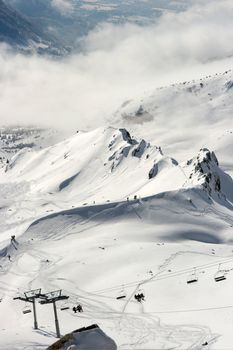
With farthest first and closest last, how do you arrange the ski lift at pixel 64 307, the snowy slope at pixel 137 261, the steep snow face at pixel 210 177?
1. the steep snow face at pixel 210 177
2. the ski lift at pixel 64 307
3. the snowy slope at pixel 137 261

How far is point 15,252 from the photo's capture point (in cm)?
12962

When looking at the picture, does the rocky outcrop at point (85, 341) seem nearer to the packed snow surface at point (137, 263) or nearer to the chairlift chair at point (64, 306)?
the packed snow surface at point (137, 263)

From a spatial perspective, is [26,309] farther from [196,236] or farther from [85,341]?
[196,236]

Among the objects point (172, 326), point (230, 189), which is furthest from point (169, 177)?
point (172, 326)

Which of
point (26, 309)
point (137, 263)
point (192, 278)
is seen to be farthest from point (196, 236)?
point (26, 309)

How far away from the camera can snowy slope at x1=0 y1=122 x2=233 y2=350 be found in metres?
64.4

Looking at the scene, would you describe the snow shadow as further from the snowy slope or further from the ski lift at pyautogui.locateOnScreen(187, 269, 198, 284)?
the ski lift at pyautogui.locateOnScreen(187, 269, 198, 284)

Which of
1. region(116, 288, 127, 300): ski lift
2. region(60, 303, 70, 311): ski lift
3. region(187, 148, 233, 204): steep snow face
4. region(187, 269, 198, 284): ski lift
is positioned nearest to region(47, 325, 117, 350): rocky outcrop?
region(60, 303, 70, 311): ski lift

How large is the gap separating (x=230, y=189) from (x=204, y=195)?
31.6 meters

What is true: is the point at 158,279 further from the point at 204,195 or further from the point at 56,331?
the point at 204,195

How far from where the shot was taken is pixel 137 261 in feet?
356

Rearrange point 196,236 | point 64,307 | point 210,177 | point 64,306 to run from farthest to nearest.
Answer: point 210,177, point 196,236, point 64,306, point 64,307

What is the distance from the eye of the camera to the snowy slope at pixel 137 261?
211 feet

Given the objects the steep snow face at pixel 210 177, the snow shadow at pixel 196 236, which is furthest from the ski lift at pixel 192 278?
the steep snow face at pixel 210 177
